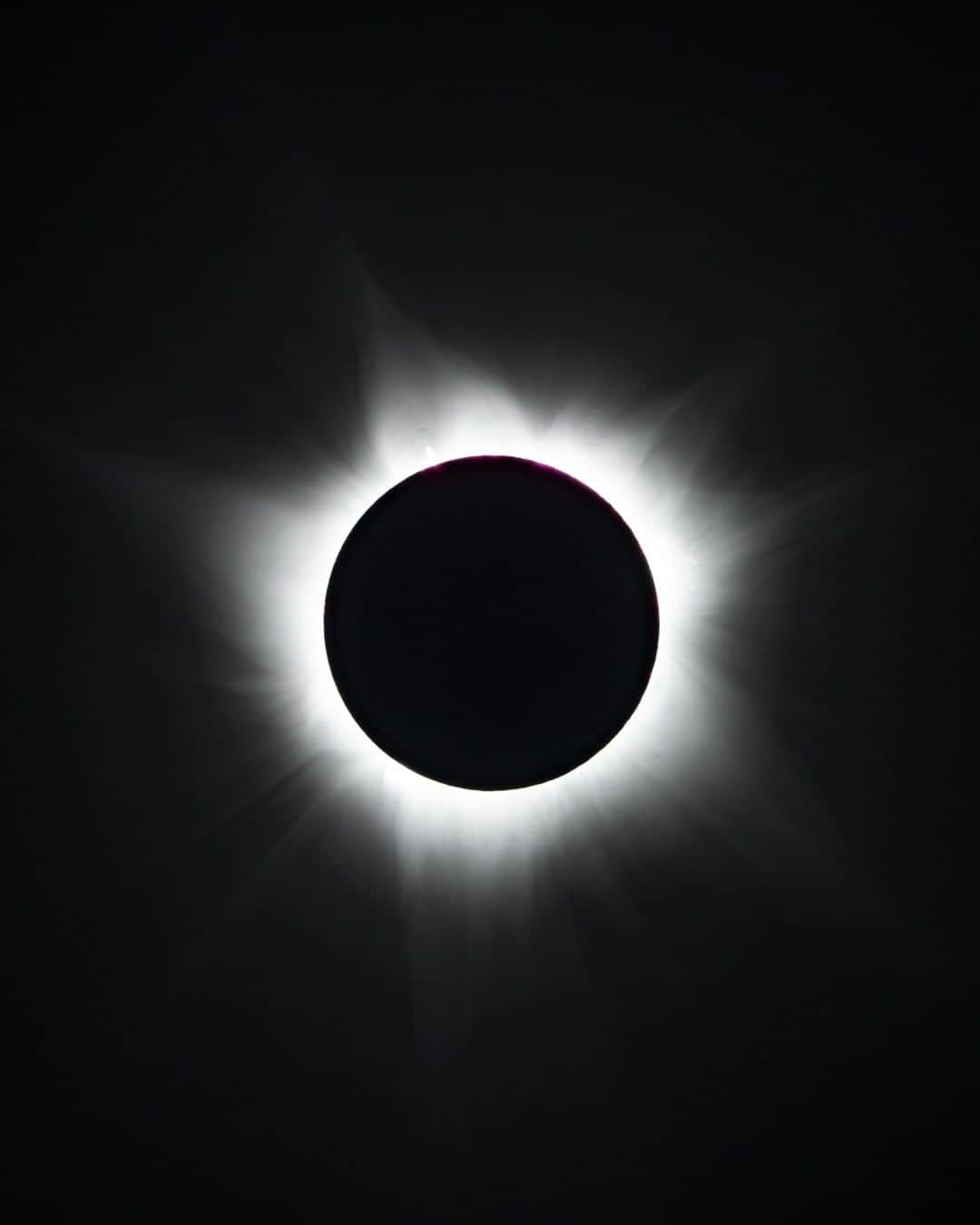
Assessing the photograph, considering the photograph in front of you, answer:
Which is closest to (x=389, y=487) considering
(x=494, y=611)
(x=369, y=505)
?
(x=369, y=505)

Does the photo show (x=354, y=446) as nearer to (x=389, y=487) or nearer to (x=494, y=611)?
(x=389, y=487)

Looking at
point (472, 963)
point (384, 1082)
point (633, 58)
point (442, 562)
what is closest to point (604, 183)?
point (633, 58)
